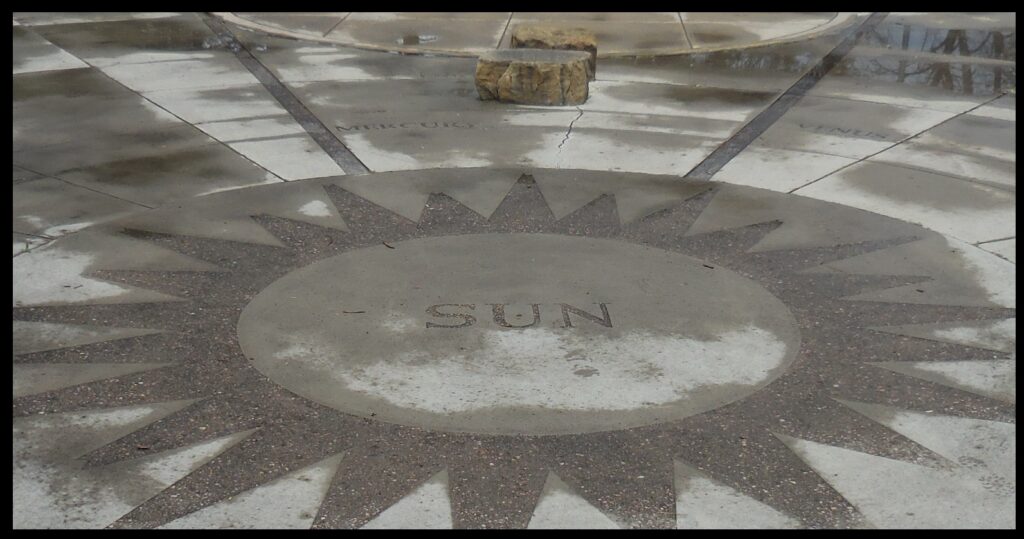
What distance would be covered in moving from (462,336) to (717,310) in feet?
5.07

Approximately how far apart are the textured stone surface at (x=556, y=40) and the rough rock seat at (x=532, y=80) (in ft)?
2.60

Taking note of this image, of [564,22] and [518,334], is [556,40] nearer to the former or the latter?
[564,22]

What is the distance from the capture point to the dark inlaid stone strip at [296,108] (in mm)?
10109

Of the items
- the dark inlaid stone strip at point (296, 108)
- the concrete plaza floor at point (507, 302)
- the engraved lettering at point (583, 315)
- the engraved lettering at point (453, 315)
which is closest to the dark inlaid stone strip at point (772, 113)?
the concrete plaza floor at point (507, 302)

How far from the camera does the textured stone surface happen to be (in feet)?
43.0

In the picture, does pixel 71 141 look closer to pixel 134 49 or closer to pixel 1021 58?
pixel 134 49

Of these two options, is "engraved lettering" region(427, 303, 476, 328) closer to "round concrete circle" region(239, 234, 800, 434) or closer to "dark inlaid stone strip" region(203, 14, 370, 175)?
Answer: "round concrete circle" region(239, 234, 800, 434)

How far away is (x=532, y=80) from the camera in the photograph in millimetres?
12141

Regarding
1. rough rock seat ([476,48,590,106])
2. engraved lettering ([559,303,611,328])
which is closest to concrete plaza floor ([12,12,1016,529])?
engraved lettering ([559,303,611,328])

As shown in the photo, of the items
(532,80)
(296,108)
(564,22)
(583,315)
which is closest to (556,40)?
(532,80)

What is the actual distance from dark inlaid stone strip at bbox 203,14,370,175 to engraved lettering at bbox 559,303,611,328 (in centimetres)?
319

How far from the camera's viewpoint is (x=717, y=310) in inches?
283

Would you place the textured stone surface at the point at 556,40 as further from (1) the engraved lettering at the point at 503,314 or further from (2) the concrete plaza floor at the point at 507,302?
(1) the engraved lettering at the point at 503,314

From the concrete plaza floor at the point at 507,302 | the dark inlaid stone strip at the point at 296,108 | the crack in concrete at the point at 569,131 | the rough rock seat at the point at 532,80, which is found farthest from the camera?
the rough rock seat at the point at 532,80
